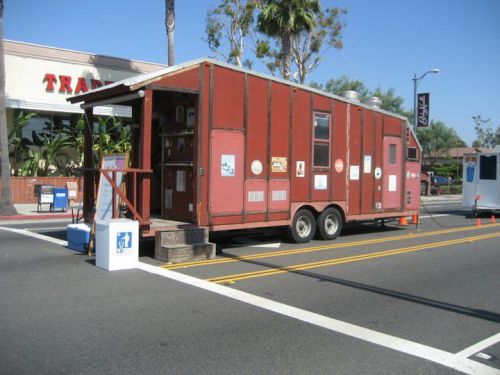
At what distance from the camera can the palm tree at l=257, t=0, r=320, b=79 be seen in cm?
2570

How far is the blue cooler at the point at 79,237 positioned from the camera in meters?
10.1

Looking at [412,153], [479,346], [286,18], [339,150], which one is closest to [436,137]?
[286,18]

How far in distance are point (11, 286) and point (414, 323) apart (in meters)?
5.51

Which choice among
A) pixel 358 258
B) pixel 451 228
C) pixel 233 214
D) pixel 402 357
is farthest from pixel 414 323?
pixel 451 228

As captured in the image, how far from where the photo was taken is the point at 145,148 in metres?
9.24

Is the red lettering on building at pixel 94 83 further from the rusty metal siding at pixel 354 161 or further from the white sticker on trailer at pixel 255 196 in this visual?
the white sticker on trailer at pixel 255 196

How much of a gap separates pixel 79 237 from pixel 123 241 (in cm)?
206

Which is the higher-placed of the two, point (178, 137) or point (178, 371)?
point (178, 137)

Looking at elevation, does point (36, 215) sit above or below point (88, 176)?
below

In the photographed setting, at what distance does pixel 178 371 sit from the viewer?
4.46m

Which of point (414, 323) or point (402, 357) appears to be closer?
point (402, 357)

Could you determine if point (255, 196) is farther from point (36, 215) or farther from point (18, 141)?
point (18, 141)

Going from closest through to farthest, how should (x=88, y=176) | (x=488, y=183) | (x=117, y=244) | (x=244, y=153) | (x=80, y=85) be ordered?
(x=117, y=244)
(x=244, y=153)
(x=88, y=176)
(x=488, y=183)
(x=80, y=85)

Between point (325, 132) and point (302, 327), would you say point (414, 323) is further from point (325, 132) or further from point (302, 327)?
point (325, 132)
